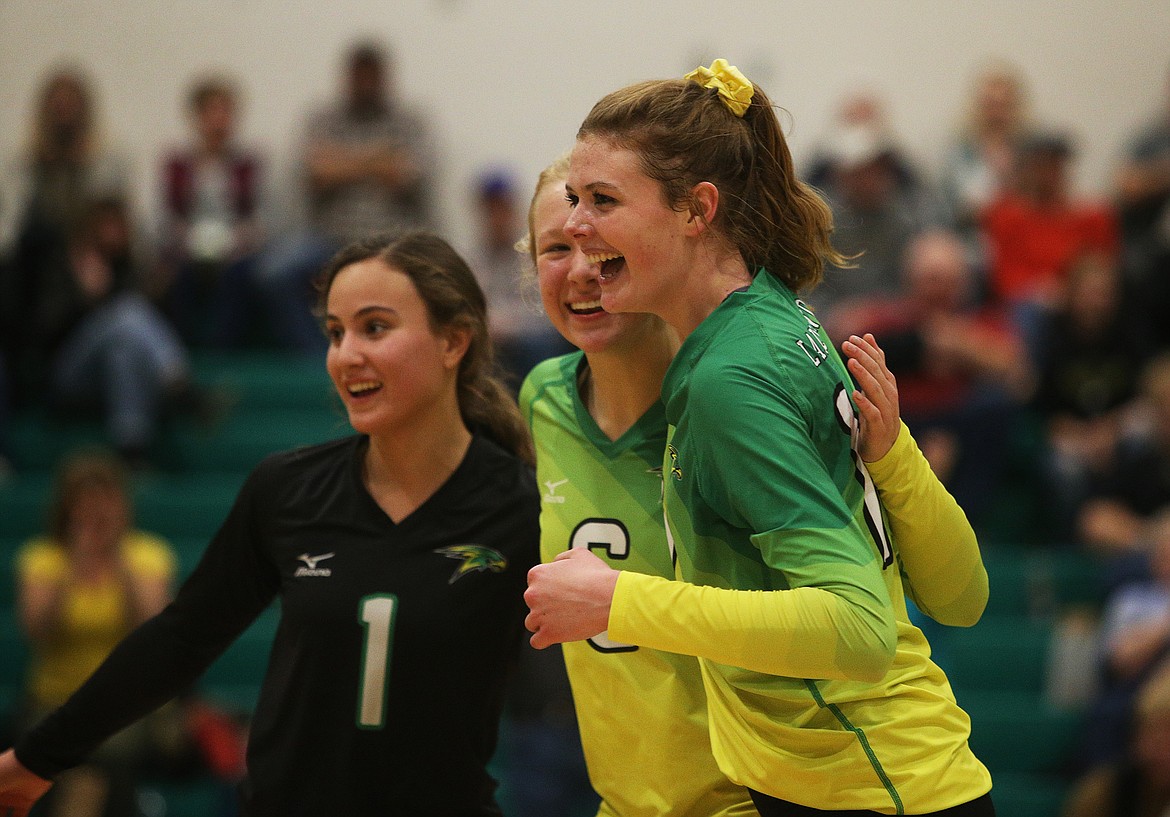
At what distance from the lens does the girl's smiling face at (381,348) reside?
3002 millimetres

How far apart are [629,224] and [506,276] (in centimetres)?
648

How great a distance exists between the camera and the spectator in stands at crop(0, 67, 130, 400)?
28.3 ft

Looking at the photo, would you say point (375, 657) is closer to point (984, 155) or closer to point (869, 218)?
point (869, 218)

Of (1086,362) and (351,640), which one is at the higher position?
(351,640)

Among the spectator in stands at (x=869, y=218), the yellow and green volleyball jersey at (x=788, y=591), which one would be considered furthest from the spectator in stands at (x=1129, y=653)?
the yellow and green volleyball jersey at (x=788, y=591)

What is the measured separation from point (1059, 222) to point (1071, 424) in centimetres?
162

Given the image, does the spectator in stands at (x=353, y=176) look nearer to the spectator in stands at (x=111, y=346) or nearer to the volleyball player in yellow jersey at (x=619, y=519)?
the spectator in stands at (x=111, y=346)

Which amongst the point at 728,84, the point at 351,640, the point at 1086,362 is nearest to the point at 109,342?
the point at 1086,362

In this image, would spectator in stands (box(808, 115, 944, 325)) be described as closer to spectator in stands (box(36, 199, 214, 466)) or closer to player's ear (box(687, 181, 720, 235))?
spectator in stands (box(36, 199, 214, 466))

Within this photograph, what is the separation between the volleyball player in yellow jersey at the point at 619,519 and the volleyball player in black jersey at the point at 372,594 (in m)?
0.19

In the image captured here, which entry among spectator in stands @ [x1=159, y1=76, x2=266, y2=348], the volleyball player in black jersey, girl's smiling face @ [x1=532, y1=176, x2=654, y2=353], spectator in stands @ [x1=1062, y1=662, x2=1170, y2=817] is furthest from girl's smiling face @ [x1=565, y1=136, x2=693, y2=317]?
spectator in stands @ [x1=159, y1=76, x2=266, y2=348]

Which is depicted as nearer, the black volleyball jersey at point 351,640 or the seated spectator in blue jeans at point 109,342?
the black volleyball jersey at point 351,640

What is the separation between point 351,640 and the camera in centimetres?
290

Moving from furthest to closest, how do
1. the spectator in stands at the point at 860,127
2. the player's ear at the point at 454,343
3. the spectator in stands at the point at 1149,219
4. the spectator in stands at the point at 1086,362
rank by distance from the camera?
1. the spectator in stands at the point at 860,127
2. the spectator in stands at the point at 1149,219
3. the spectator in stands at the point at 1086,362
4. the player's ear at the point at 454,343
